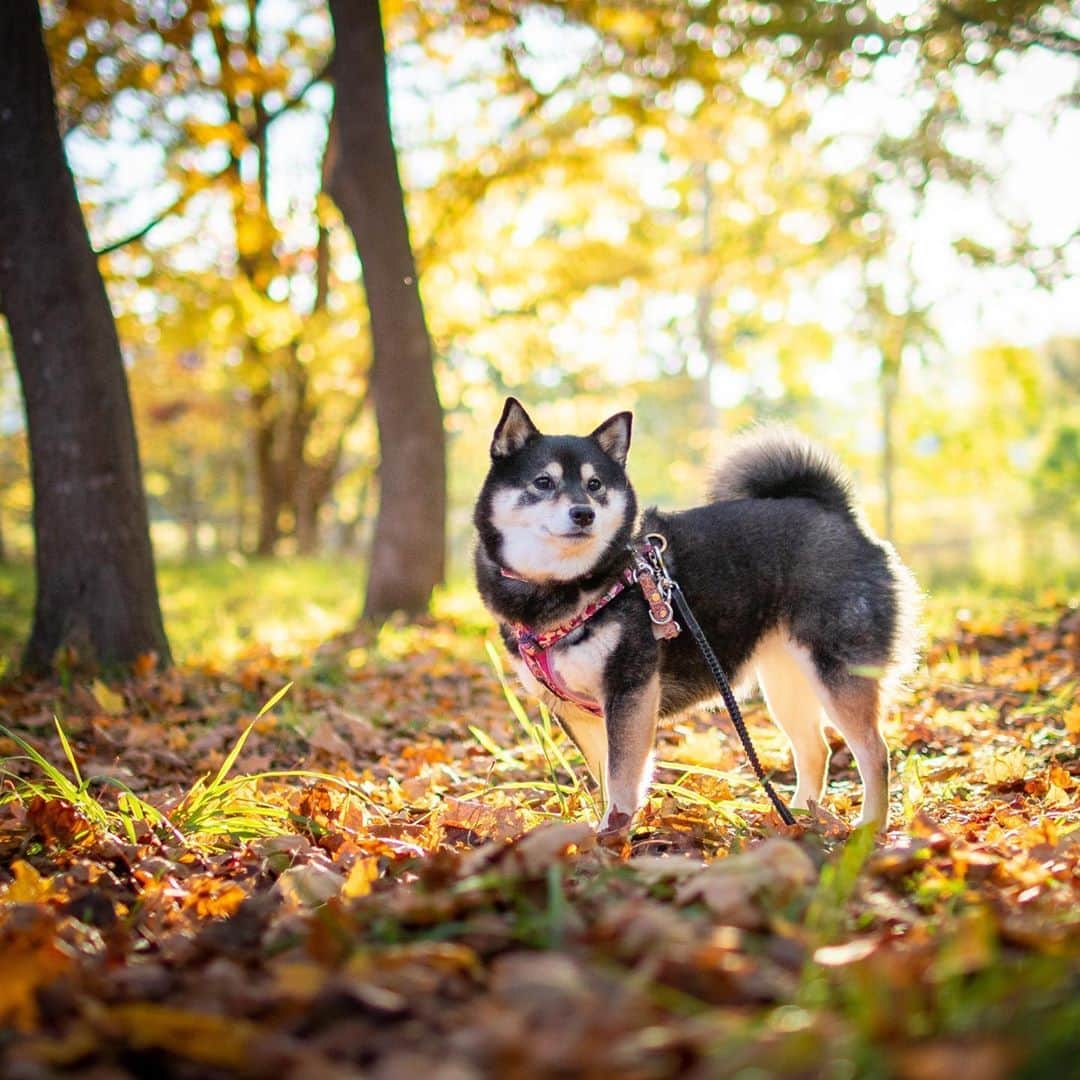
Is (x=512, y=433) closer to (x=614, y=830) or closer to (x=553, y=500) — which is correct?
(x=553, y=500)

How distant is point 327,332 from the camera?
11.9 m

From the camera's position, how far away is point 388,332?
8.14m

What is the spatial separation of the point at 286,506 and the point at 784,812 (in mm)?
15601

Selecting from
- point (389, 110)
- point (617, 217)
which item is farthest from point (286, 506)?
point (389, 110)

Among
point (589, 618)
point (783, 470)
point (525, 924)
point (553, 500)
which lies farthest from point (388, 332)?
point (525, 924)

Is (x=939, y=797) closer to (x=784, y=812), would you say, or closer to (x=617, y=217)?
(x=784, y=812)

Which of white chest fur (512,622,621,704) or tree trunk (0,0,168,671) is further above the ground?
tree trunk (0,0,168,671)

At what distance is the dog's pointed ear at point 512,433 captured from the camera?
12.1ft

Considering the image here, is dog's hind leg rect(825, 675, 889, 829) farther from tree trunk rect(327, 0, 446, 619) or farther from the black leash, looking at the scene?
tree trunk rect(327, 0, 446, 619)

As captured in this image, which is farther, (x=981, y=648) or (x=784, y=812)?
(x=981, y=648)

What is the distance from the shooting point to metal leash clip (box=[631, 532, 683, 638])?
11.0 feet

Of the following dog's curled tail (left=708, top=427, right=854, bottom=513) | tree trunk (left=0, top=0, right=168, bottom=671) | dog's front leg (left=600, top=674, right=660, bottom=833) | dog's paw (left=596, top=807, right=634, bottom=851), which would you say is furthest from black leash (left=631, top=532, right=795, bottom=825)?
tree trunk (left=0, top=0, right=168, bottom=671)

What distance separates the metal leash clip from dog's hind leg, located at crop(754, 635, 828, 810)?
2.12ft

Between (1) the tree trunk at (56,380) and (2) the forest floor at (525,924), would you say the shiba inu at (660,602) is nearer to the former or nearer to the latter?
(2) the forest floor at (525,924)
